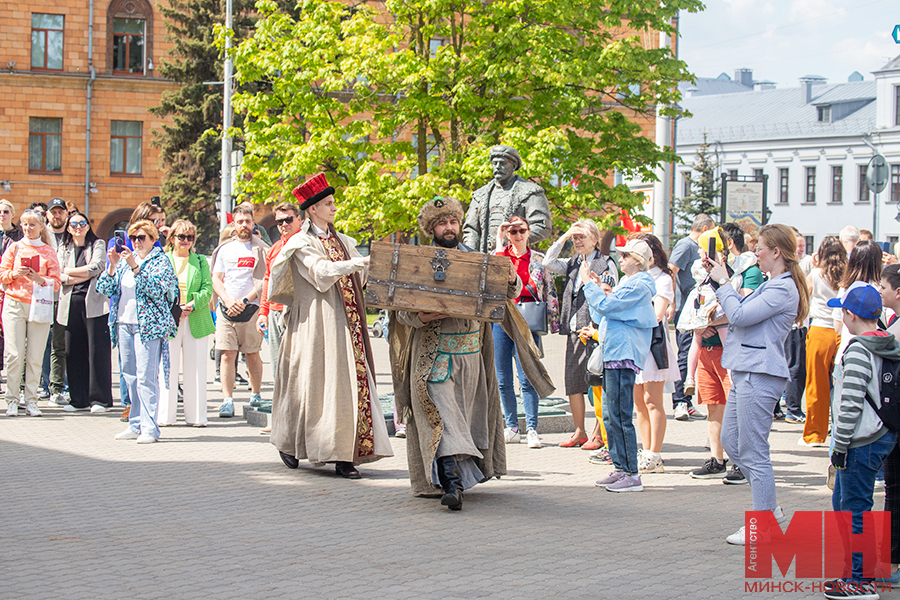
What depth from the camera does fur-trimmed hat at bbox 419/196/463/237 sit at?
7004mm

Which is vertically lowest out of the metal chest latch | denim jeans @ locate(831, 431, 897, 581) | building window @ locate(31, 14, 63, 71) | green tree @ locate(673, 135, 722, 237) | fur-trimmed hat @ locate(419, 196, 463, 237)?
denim jeans @ locate(831, 431, 897, 581)

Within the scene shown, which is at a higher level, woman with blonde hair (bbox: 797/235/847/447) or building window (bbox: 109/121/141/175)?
building window (bbox: 109/121/141/175)

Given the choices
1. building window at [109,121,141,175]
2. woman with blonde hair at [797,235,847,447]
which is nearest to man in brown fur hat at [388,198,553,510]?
woman with blonde hair at [797,235,847,447]

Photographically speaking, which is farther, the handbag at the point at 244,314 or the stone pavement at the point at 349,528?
the handbag at the point at 244,314

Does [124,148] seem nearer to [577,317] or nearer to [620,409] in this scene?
[577,317]

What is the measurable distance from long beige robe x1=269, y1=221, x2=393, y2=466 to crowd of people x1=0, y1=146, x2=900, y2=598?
0.02 m

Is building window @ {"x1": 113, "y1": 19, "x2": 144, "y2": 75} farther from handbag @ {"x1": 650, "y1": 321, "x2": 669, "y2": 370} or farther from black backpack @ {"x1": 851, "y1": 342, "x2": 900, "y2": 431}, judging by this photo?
black backpack @ {"x1": 851, "y1": 342, "x2": 900, "y2": 431}

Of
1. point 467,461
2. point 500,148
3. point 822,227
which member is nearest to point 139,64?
point 500,148

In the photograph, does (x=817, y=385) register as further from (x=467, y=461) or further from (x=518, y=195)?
(x=467, y=461)

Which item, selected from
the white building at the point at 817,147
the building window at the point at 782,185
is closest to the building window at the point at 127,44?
the white building at the point at 817,147

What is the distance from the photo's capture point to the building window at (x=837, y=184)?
226 feet

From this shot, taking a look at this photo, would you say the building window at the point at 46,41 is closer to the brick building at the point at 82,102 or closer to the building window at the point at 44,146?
the brick building at the point at 82,102

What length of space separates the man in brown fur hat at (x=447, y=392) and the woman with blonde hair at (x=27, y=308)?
5.84m

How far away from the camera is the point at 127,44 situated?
141 ft
